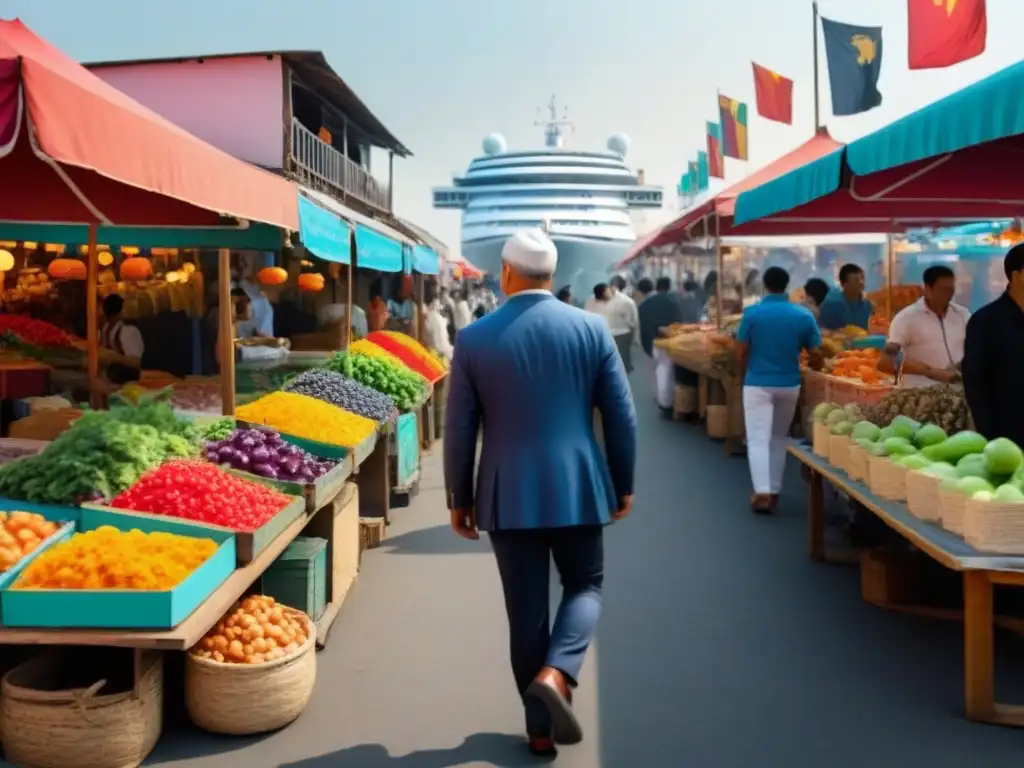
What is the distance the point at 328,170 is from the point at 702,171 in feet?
44.7

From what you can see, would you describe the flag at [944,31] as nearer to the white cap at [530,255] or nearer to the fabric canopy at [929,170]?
the fabric canopy at [929,170]

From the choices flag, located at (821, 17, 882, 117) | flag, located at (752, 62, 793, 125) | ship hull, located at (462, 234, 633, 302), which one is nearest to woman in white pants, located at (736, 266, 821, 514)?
flag, located at (821, 17, 882, 117)

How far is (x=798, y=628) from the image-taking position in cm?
556

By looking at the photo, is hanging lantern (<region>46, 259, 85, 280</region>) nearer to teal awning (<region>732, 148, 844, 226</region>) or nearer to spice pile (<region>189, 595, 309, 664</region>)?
teal awning (<region>732, 148, 844, 226</region>)

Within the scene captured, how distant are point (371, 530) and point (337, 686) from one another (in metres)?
2.79

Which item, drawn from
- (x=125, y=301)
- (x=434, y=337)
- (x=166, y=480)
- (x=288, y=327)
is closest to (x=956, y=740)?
(x=166, y=480)

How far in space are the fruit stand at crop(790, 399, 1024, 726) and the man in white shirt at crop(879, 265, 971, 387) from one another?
63cm

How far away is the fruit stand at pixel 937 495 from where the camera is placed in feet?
13.8

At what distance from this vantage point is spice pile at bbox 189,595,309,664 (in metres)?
4.26

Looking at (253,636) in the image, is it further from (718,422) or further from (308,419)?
(718,422)

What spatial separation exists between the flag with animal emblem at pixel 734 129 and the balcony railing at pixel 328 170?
7370 millimetres

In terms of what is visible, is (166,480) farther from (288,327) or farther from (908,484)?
(288,327)

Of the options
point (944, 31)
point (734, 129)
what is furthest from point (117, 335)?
point (734, 129)

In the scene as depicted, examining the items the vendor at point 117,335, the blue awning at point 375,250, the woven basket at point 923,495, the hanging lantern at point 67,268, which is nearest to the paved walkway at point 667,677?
the woven basket at point 923,495
